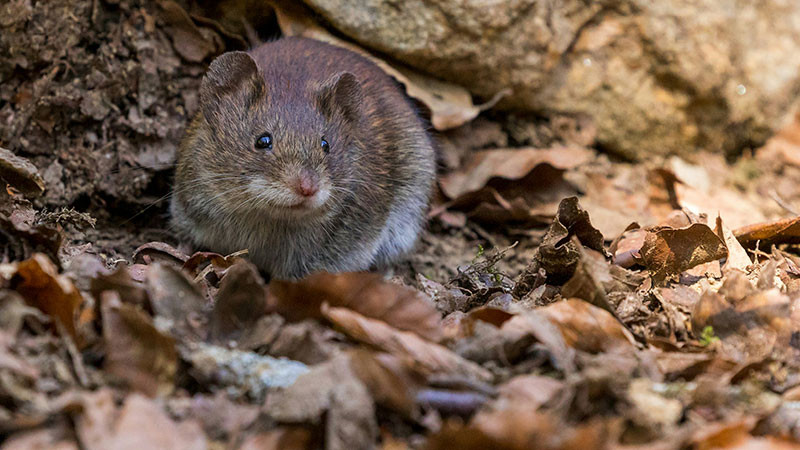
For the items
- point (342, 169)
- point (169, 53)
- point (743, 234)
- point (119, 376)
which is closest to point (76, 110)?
point (169, 53)

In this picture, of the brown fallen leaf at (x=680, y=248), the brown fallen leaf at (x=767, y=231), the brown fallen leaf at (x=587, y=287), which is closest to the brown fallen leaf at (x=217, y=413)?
the brown fallen leaf at (x=587, y=287)

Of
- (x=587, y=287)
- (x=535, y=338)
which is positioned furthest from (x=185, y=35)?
(x=535, y=338)

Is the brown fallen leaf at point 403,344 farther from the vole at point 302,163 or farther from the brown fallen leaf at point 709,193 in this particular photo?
the brown fallen leaf at point 709,193

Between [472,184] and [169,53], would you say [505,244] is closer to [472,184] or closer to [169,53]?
[472,184]

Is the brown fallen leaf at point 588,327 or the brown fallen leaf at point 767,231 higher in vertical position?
the brown fallen leaf at point 588,327

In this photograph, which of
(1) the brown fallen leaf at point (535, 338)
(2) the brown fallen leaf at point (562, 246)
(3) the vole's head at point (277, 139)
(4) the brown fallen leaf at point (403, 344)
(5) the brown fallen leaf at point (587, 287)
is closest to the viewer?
(4) the brown fallen leaf at point (403, 344)

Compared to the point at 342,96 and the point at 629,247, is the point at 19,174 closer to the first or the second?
the point at 342,96
